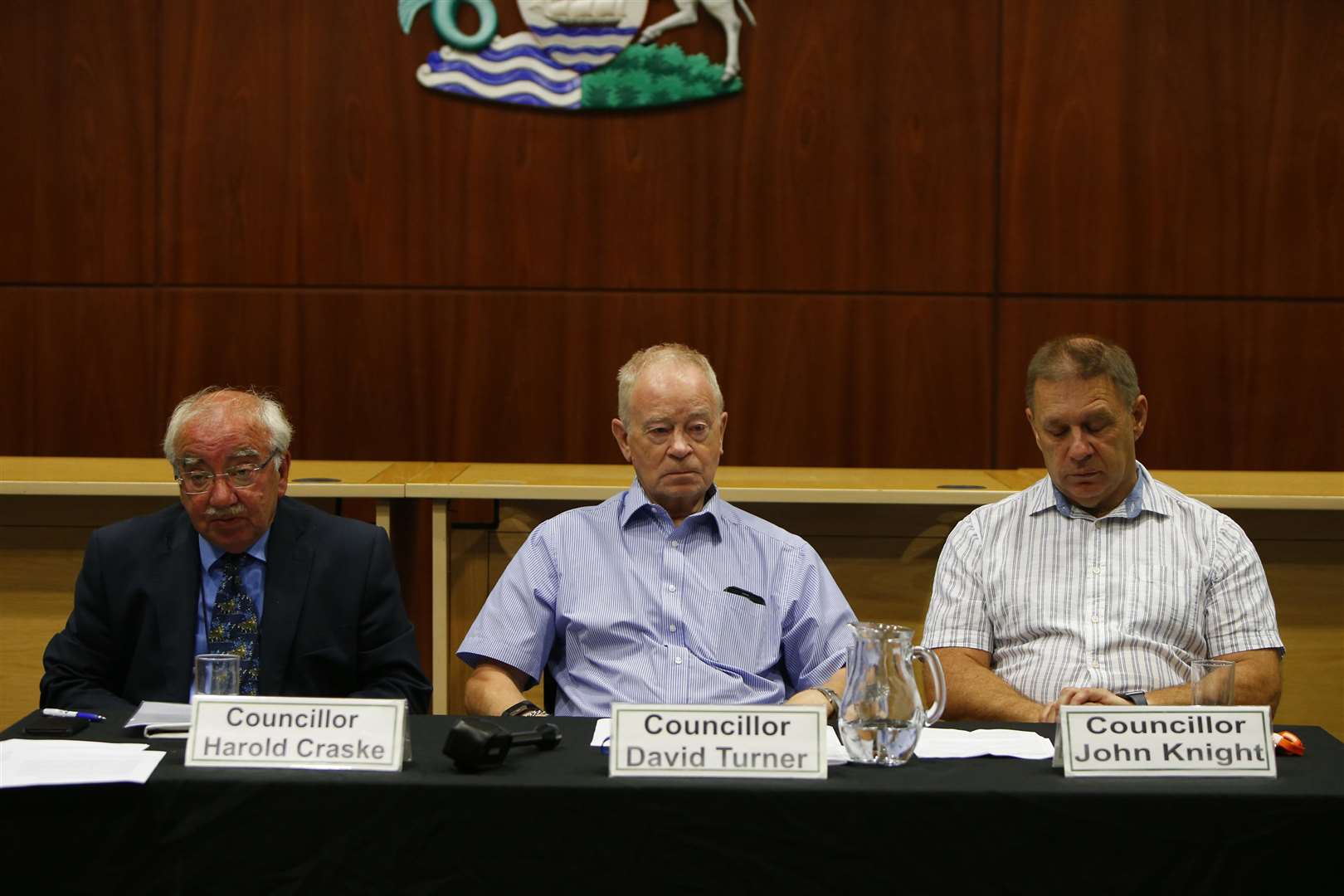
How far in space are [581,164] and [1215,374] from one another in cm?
232

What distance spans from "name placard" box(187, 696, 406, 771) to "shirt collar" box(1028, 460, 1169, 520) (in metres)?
1.33

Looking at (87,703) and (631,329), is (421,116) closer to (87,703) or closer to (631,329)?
(631,329)

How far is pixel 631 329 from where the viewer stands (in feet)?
15.4

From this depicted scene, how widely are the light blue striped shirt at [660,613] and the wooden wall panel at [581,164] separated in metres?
2.34

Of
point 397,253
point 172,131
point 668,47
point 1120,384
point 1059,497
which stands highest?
point 668,47

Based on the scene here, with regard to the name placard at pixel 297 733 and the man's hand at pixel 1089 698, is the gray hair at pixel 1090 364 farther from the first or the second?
the name placard at pixel 297 733

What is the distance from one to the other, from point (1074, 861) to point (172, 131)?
13.6ft

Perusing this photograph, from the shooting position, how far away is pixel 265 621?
221 centimetres

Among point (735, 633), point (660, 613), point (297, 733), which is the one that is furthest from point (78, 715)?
point (735, 633)

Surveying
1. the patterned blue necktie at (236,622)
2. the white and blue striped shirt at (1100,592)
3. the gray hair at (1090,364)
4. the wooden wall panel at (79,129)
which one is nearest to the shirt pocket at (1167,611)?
the white and blue striped shirt at (1100,592)

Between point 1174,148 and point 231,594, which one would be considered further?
point 1174,148

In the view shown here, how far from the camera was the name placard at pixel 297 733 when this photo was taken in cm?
150

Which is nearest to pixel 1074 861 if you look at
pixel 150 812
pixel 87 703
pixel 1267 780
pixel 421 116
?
pixel 1267 780

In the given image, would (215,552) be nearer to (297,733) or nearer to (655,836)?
(297,733)
